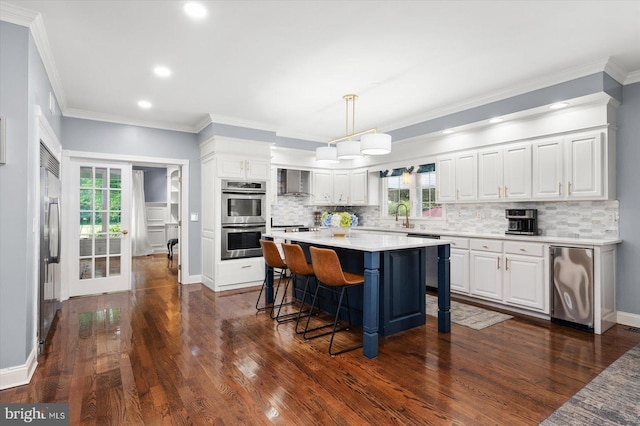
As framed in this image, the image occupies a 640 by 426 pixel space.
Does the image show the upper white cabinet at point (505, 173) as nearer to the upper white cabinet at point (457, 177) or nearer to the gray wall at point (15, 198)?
the upper white cabinet at point (457, 177)

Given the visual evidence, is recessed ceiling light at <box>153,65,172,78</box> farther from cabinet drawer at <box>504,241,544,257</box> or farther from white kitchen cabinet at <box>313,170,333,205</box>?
cabinet drawer at <box>504,241,544,257</box>

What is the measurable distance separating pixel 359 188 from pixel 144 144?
393 cm

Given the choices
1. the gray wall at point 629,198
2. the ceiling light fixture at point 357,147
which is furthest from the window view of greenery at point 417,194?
the gray wall at point 629,198

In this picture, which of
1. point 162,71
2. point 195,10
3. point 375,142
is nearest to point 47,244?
point 162,71

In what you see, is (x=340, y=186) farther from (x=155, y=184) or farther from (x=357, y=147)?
(x=155, y=184)

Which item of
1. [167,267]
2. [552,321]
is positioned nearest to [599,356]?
[552,321]

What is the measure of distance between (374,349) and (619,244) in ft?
10.0

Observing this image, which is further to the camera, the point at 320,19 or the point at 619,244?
the point at 619,244

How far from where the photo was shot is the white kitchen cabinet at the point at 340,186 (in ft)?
23.0

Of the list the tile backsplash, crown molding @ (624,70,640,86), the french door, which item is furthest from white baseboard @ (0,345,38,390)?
crown molding @ (624,70,640,86)

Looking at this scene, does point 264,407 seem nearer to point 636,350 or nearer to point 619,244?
point 636,350

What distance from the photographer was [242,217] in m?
5.39

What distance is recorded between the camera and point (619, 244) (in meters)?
3.66

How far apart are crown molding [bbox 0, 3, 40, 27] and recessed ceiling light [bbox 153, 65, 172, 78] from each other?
1066mm
